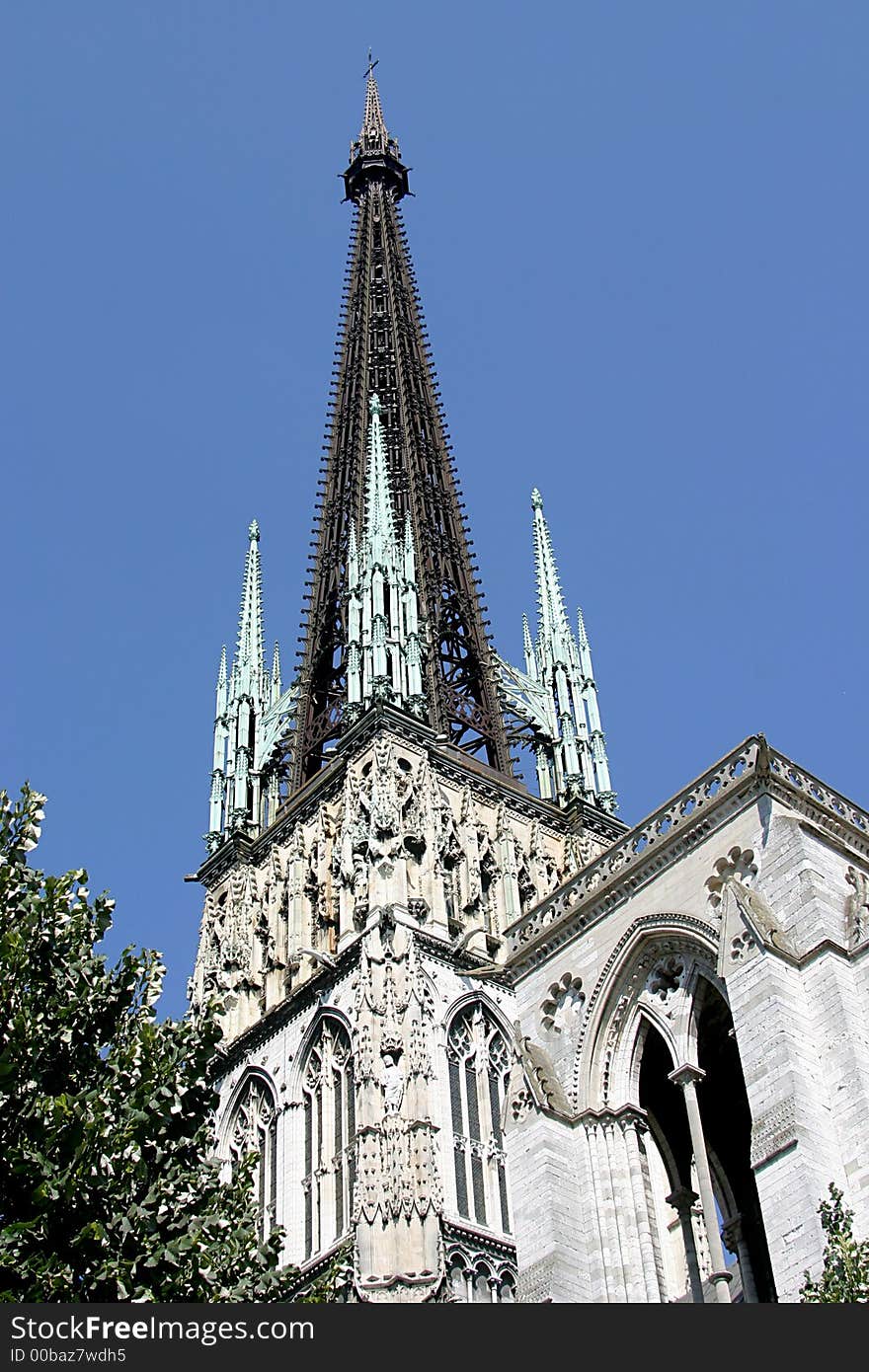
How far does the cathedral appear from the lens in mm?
24828

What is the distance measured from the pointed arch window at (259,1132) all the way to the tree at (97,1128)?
687 inches

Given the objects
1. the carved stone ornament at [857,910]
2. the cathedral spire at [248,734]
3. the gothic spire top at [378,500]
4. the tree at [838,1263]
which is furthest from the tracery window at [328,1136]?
the tree at [838,1263]

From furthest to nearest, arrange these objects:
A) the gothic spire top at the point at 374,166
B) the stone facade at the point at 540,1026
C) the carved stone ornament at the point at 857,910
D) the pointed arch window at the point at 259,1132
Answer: the gothic spire top at the point at 374,166 < the pointed arch window at the point at 259,1132 < the carved stone ornament at the point at 857,910 < the stone facade at the point at 540,1026

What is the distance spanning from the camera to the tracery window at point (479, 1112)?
3647 centimetres

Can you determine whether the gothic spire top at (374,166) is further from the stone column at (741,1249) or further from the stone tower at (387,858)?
the stone column at (741,1249)

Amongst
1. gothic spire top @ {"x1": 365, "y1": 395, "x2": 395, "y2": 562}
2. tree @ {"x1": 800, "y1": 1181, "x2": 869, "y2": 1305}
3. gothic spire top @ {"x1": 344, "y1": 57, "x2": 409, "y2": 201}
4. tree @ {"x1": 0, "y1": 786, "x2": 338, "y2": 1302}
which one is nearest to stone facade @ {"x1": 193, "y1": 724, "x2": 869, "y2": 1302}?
tree @ {"x1": 800, "y1": 1181, "x2": 869, "y2": 1305}

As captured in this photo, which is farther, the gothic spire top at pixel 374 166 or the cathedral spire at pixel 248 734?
the gothic spire top at pixel 374 166

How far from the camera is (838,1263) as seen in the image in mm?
20031

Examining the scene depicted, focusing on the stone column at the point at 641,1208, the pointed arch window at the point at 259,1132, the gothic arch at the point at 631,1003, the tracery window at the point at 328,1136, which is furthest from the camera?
the pointed arch window at the point at 259,1132

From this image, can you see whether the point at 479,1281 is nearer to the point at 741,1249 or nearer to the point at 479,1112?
the point at 479,1112

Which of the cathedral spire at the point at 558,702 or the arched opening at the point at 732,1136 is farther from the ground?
the cathedral spire at the point at 558,702

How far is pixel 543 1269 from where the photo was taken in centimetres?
2502

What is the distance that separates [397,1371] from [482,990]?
87.9 ft

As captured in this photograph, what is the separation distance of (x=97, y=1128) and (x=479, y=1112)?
64.0 ft
